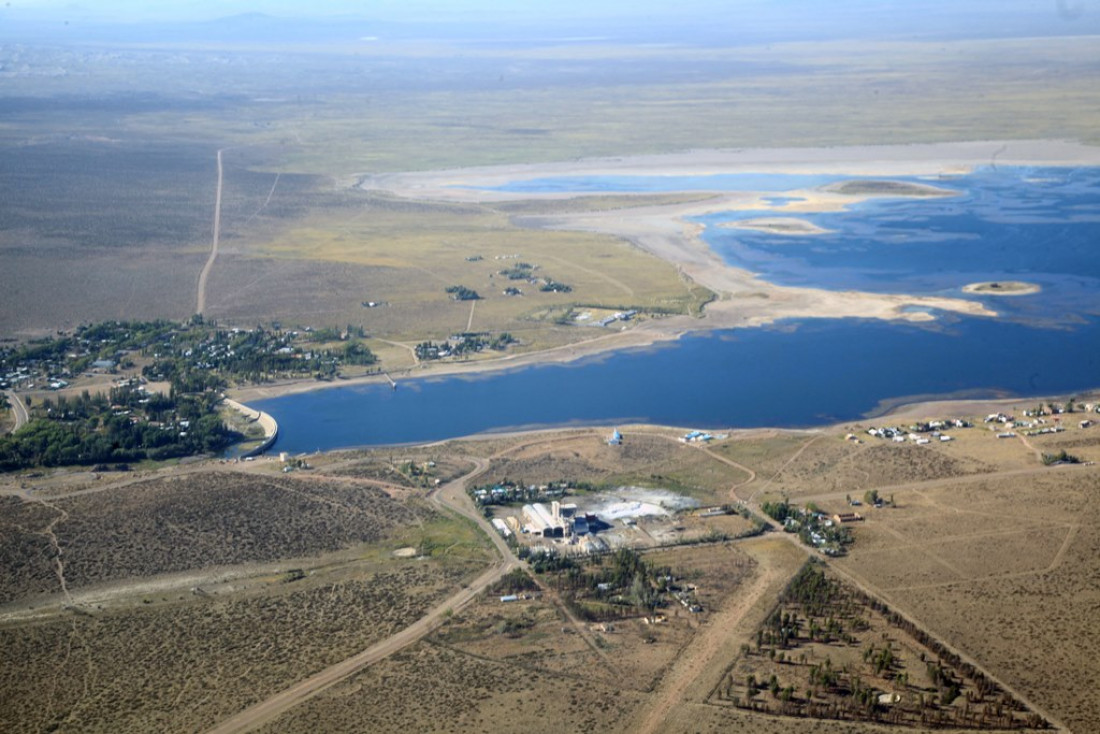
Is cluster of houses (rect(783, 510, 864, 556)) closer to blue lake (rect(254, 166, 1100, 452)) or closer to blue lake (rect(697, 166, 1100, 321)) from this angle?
blue lake (rect(254, 166, 1100, 452))

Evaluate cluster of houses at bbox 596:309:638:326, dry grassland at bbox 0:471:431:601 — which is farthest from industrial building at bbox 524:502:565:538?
cluster of houses at bbox 596:309:638:326

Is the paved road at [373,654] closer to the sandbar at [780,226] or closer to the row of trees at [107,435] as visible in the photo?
the row of trees at [107,435]

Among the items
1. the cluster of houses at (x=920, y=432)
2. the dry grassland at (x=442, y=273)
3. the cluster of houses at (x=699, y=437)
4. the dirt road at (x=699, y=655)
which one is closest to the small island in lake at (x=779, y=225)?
the dry grassland at (x=442, y=273)

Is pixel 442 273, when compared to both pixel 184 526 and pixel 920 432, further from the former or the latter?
pixel 184 526

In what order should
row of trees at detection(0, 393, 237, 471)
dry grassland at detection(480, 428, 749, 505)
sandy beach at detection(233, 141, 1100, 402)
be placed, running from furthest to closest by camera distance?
1. sandy beach at detection(233, 141, 1100, 402)
2. row of trees at detection(0, 393, 237, 471)
3. dry grassland at detection(480, 428, 749, 505)

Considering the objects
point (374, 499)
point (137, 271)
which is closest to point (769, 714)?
point (374, 499)

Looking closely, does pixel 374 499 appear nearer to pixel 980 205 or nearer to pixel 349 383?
pixel 349 383
